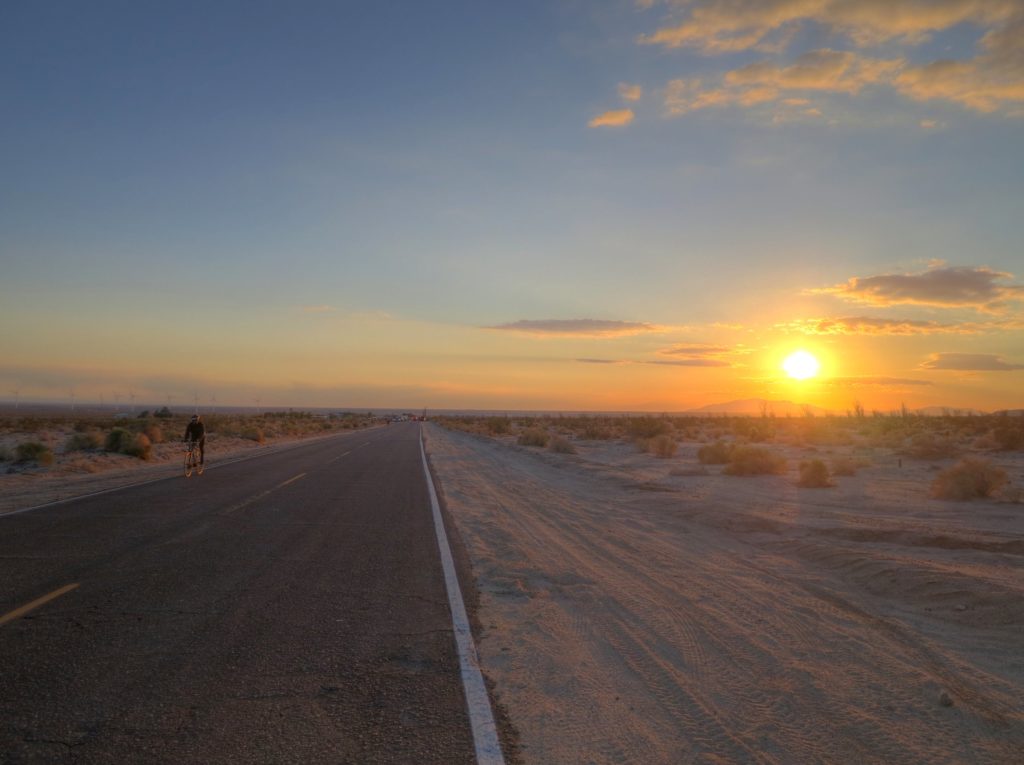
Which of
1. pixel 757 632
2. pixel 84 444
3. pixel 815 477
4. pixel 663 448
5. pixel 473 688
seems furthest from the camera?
pixel 663 448

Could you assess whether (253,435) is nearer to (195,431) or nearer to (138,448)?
(138,448)

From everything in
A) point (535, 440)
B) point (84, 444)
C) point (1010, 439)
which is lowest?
point (84, 444)

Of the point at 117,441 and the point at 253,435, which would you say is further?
the point at 253,435

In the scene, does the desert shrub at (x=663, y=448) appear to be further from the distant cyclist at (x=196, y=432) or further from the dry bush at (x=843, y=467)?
the distant cyclist at (x=196, y=432)

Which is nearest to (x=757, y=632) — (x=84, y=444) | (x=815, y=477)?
(x=815, y=477)

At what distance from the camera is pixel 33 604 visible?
280 inches

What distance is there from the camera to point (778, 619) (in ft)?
24.6

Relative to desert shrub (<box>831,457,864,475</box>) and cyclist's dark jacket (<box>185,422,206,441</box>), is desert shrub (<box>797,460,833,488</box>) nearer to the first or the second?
desert shrub (<box>831,457,864,475</box>)

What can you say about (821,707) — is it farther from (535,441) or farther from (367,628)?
(535,441)

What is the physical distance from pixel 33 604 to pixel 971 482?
17.4 m

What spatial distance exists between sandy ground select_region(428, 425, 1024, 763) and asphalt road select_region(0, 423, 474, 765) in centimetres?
73

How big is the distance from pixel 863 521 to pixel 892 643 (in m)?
7.36

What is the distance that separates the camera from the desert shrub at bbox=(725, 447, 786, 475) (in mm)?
22953

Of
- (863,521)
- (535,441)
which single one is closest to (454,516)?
(863,521)
